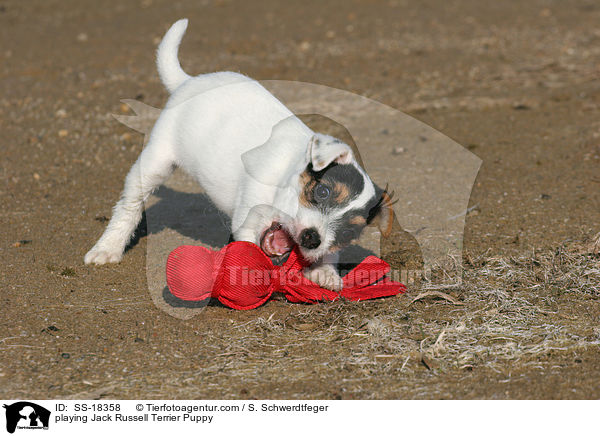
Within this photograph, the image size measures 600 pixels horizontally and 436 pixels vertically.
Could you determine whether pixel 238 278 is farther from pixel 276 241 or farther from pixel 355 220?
pixel 355 220

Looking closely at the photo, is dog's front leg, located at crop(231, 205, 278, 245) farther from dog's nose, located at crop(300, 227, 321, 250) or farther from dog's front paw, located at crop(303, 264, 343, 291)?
dog's front paw, located at crop(303, 264, 343, 291)

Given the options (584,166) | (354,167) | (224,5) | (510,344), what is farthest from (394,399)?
(224,5)

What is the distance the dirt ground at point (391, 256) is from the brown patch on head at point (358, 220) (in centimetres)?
59

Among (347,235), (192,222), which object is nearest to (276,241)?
(347,235)

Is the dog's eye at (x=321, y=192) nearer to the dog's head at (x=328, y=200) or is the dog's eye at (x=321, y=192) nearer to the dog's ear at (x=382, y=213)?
the dog's head at (x=328, y=200)

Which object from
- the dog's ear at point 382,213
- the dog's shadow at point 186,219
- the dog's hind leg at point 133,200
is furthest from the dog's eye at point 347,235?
the dog's hind leg at point 133,200

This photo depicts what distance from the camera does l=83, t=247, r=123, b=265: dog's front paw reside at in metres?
5.51

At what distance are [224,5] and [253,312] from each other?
1117 cm

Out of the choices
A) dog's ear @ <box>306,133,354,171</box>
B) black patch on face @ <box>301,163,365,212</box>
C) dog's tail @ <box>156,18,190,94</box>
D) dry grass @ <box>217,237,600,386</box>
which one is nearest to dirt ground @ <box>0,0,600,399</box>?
dry grass @ <box>217,237,600,386</box>

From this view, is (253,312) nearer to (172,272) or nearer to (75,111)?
(172,272)

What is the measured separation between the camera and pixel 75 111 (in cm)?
947

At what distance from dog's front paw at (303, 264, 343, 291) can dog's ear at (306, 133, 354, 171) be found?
0.81m

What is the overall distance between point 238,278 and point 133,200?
5.29 feet

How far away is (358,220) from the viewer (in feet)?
14.6
